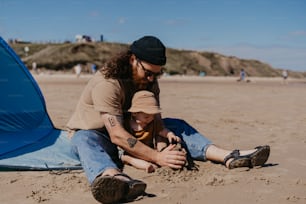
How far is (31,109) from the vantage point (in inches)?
207

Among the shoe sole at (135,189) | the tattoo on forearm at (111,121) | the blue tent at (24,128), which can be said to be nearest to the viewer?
the shoe sole at (135,189)

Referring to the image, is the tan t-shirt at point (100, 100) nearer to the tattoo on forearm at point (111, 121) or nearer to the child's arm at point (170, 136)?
the tattoo on forearm at point (111, 121)

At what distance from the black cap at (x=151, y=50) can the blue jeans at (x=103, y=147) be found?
0.74 metres

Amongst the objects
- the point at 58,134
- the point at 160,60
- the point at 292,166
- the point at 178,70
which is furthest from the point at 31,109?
the point at 178,70

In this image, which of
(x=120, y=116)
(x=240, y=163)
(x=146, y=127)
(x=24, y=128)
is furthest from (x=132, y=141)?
(x=24, y=128)

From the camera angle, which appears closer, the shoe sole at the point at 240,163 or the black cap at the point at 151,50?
the black cap at the point at 151,50

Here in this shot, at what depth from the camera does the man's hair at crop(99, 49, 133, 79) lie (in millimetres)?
3371

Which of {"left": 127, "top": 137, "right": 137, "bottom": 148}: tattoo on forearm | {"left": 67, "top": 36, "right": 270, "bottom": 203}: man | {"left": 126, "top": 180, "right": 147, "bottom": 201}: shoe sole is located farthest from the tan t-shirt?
{"left": 126, "top": 180, "right": 147, "bottom": 201}: shoe sole

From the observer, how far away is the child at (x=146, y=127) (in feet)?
11.4

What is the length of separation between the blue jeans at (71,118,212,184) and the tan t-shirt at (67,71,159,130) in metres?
0.11

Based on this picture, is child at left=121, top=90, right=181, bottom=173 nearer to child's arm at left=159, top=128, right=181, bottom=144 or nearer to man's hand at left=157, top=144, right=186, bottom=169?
child's arm at left=159, top=128, right=181, bottom=144

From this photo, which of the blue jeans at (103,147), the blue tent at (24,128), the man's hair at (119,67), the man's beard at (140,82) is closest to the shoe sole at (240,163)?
the blue jeans at (103,147)

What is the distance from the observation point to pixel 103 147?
3.42 metres

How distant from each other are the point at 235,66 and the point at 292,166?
64.9 m
